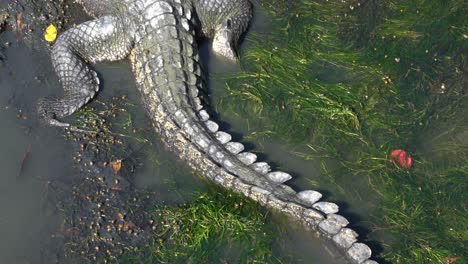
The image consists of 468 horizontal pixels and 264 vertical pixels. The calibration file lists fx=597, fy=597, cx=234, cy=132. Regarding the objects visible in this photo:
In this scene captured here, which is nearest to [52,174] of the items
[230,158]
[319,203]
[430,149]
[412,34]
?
[230,158]

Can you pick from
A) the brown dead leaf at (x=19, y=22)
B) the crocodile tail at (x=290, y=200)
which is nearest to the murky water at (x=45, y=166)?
the brown dead leaf at (x=19, y=22)

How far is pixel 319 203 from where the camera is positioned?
16.2 feet

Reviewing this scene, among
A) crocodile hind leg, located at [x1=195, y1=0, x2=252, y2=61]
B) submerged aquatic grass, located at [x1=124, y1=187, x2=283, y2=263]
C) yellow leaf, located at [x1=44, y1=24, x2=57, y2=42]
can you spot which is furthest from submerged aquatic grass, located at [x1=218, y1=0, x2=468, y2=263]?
yellow leaf, located at [x1=44, y1=24, x2=57, y2=42]

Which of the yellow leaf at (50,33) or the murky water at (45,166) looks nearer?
the murky water at (45,166)

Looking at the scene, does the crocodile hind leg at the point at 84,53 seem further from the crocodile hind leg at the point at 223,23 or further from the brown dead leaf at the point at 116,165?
the crocodile hind leg at the point at 223,23

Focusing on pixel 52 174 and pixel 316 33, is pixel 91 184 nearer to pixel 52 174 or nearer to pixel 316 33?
pixel 52 174

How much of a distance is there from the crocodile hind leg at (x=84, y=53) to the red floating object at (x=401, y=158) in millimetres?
2798

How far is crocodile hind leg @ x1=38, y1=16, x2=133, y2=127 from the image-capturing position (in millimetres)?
5797

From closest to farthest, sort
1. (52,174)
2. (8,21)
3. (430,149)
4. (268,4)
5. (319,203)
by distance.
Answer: (319,203) < (52,174) < (430,149) < (8,21) < (268,4)

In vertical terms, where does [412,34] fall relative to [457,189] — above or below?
above

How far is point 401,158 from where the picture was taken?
5.71m

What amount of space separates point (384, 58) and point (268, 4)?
1445 mm

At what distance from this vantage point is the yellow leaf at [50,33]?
20.5ft

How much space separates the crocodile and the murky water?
0.48 ft
